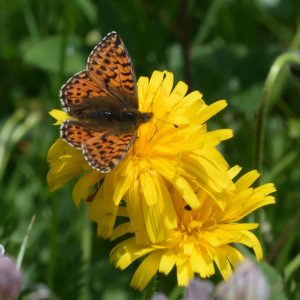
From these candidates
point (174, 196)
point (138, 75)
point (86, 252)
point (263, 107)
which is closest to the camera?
point (174, 196)

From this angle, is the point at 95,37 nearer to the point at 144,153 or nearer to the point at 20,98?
the point at 20,98

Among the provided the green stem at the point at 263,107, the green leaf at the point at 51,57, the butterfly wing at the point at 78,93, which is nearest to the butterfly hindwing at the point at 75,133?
the butterfly wing at the point at 78,93

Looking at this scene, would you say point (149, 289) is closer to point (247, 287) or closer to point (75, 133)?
point (75, 133)

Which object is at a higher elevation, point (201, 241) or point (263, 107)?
point (263, 107)

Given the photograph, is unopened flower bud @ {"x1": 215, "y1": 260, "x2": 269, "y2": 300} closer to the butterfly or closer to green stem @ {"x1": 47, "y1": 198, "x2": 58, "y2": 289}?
the butterfly

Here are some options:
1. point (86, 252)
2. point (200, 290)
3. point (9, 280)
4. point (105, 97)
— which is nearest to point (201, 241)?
point (105, 97)

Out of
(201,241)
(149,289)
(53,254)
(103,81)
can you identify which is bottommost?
(53,254)

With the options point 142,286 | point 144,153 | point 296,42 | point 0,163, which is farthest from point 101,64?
point 296,42

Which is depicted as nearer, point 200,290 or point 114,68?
point 200,290
